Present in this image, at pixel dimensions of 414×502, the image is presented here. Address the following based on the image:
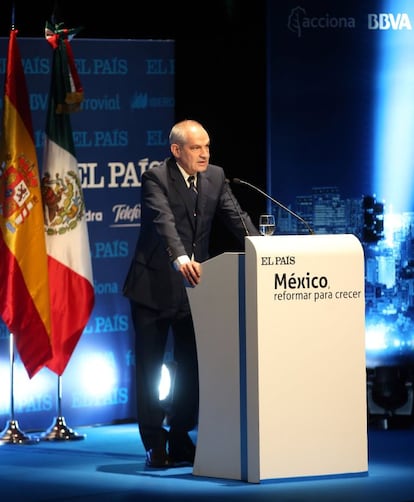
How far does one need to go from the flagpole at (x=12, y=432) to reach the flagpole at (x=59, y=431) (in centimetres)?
11

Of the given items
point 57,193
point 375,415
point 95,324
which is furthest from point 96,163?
point 375,415

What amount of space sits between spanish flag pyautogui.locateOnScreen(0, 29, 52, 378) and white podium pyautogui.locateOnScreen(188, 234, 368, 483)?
1705mm

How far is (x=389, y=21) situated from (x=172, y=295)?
263cm

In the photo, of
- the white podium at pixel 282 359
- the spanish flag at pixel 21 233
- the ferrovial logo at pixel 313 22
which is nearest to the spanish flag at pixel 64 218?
the spanish flag at pixel 21 233

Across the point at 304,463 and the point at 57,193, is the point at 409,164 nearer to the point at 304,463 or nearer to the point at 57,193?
the point at 57,193

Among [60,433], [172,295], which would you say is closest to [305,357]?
[172,295]

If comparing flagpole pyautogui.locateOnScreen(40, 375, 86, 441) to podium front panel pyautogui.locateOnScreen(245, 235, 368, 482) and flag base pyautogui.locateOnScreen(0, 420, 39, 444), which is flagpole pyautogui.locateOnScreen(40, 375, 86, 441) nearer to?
flag base pyautogui.locateOnScreen(0, 420, 39, 444)

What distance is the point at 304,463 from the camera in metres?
5.70

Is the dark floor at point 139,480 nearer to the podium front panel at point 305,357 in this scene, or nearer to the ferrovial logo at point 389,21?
the podium front panel at point 305,357

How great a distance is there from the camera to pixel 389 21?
25.5 feet

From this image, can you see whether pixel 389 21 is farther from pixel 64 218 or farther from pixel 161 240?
pixel 161 240

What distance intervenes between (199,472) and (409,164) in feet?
9.40

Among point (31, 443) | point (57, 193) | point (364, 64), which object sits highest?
point (364, 64)

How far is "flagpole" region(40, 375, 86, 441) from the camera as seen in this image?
7.37 m
